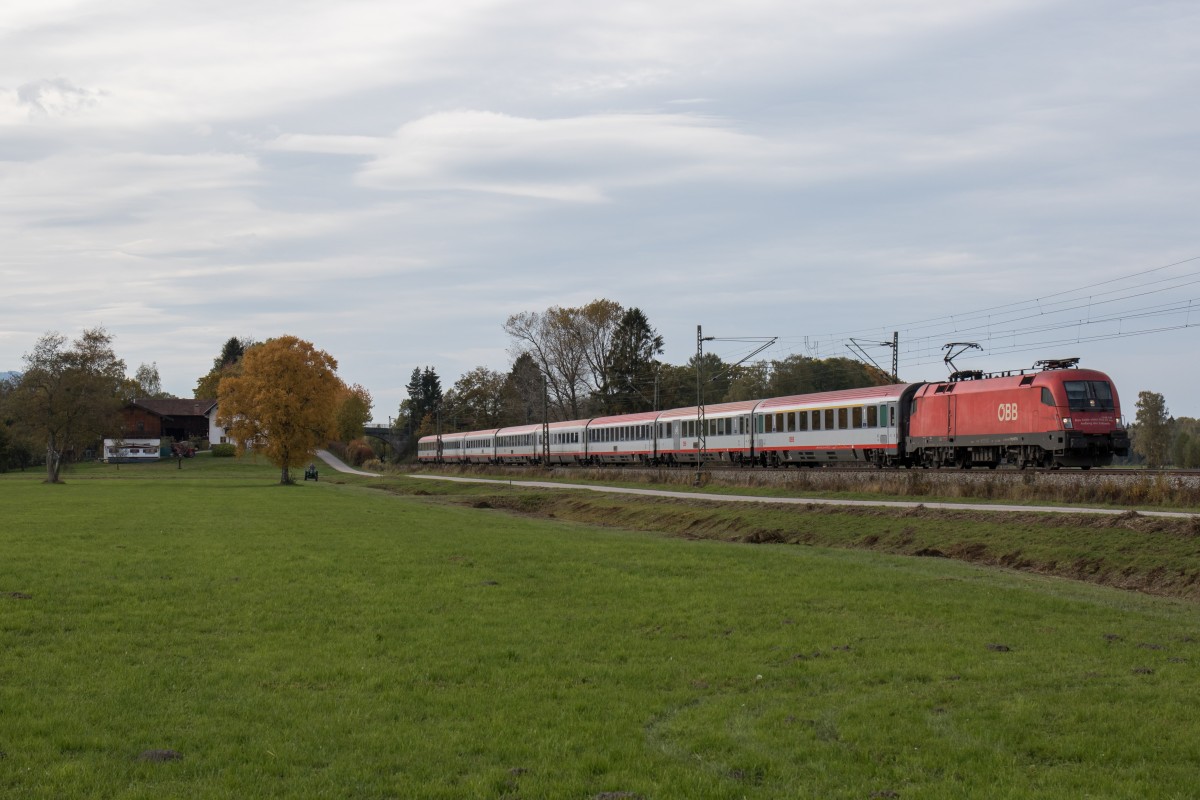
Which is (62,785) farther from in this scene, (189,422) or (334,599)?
(189,422)

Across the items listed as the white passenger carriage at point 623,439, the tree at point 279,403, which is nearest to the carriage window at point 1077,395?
the white passenger carriage at point 623,439

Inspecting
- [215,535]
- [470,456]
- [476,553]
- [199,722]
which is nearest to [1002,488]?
[476,553]

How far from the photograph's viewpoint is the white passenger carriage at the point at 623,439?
7569 centimetres

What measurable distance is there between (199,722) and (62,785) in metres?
1.85

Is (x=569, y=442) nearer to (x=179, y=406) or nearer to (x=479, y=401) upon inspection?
(x=479, y=401)

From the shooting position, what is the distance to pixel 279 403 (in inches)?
3086

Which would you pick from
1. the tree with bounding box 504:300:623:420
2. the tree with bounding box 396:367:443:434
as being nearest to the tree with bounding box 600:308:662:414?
the tree with bounding box 504:300:623:420

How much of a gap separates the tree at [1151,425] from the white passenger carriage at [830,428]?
52.0 metres

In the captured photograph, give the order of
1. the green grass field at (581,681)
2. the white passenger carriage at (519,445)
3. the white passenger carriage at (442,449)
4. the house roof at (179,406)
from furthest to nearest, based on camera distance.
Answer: the house roof at (179,406) < the white passenger carriage at (442,449) < the white passenger carriage at (519,445) < the green grass field at (581,681)

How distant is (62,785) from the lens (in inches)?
327

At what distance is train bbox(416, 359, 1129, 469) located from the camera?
38344 mm

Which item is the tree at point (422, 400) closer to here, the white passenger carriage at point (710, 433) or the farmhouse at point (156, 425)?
the farmhouse at point (156, 425)

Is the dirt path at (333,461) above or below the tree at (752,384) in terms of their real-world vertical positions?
below

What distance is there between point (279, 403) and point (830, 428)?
4306cm
